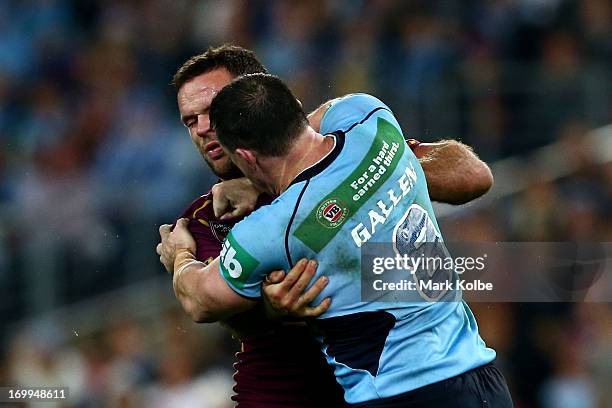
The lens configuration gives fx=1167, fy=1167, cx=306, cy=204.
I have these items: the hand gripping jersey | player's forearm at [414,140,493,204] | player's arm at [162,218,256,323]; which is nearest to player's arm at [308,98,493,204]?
player's forearm at [414,140,493,204]

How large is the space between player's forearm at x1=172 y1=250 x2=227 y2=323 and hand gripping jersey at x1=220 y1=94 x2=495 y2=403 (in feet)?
0.38

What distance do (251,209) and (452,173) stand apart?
76 cm

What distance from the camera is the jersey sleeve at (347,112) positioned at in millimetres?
3883

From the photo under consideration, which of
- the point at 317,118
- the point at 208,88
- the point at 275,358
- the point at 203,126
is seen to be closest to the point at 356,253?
the point at 317,118

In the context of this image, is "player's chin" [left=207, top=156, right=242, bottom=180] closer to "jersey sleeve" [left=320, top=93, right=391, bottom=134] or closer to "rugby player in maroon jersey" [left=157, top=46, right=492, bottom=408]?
"rugby player in maroon jersey" [left=157, top=46, right=492, bottom=408]

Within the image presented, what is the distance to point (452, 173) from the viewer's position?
4.26 metres

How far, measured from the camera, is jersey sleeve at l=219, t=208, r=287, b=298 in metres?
3.62

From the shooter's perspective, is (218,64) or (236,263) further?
(218,64)

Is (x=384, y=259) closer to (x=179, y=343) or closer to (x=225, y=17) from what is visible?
(x=179, y=343)

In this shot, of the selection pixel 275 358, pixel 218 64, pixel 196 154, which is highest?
pixel 196 154

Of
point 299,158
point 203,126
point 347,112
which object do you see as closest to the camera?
point 299,158

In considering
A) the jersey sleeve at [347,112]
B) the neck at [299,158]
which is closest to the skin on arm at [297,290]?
the neck at [299,158]

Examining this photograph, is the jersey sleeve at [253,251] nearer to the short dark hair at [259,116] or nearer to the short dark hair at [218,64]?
the short dark hair at [259,116]

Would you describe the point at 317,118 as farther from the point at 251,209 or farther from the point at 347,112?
the point at 251,209
